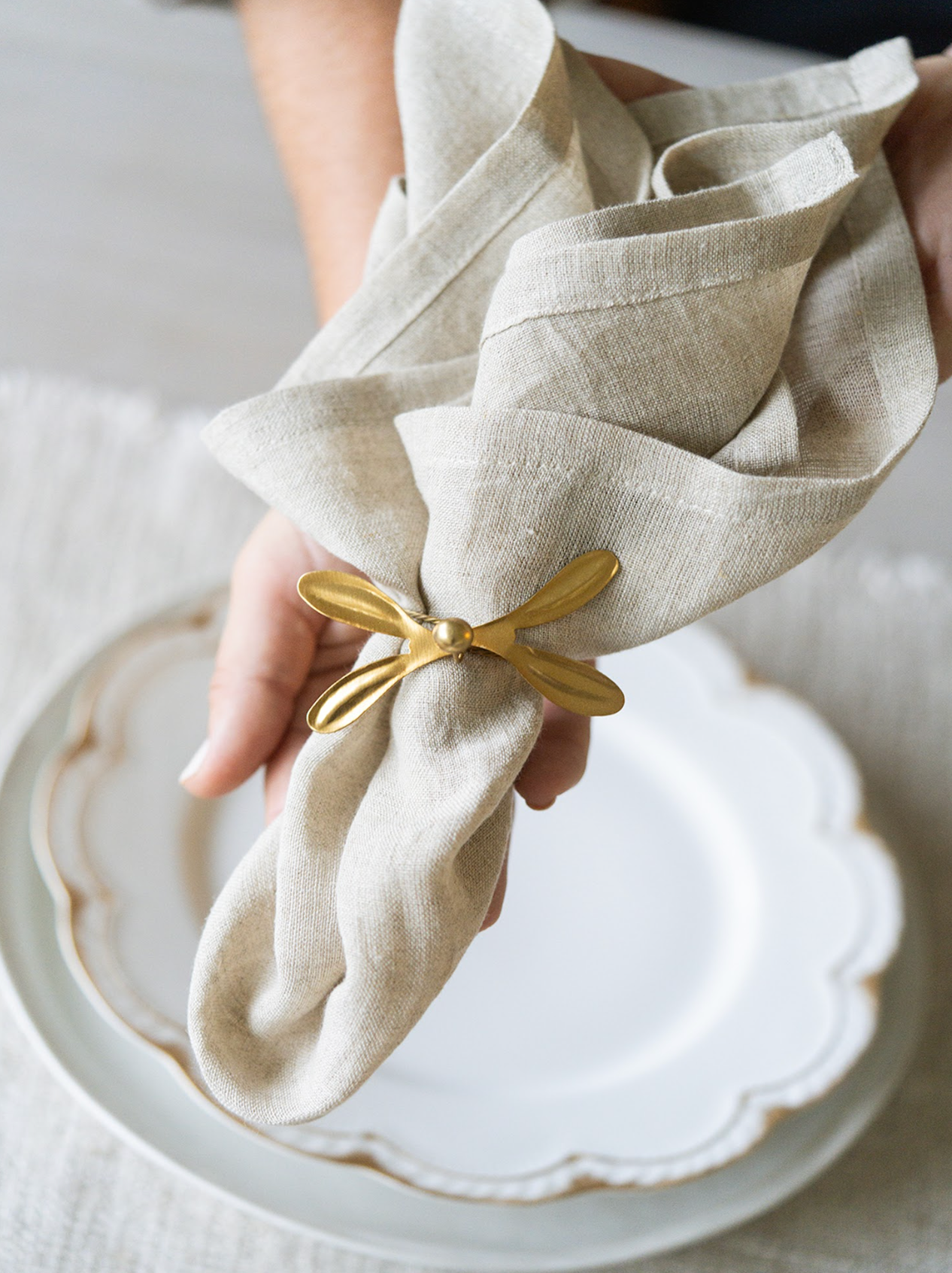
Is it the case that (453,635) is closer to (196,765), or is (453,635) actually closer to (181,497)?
(196,765)

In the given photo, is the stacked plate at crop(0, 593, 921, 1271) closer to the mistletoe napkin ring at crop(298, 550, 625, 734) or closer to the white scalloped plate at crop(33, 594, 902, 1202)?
the white scalloped plate at crop(33, 594, 902, 1202)

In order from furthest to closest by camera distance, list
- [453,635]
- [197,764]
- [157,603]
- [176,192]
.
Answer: [176,192] → [157,603] → [197,764] → [453,635]

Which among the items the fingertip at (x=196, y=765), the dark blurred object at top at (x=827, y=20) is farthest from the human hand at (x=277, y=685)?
the dark blurred object at top at (x=827, y=20)

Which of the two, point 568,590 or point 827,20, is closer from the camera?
point 568,590

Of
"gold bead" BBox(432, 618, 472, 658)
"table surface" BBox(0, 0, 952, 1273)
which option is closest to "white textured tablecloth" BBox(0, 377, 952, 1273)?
"table surface" BBox(0, 0, 952, 1273)

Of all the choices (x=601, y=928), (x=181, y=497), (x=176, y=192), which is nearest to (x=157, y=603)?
(x=181, y=497)

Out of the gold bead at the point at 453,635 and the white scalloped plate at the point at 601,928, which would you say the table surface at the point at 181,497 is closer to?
the white scalloped plate at the point at 601,928
